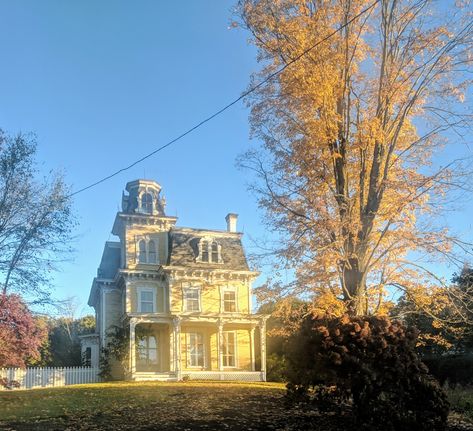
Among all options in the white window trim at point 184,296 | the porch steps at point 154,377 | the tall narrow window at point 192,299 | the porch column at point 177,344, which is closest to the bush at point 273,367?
the white window trim at point 184,296

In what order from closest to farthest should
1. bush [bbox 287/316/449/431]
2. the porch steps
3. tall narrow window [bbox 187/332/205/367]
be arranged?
1. bush [bbox 287/316/449/431]
2. the porch steps
3. tall narrow window [bbox 187/332/205/367]

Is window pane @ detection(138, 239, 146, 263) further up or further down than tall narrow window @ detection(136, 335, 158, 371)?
further up

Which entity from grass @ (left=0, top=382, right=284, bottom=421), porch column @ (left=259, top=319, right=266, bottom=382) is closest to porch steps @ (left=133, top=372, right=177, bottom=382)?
porch column @ (left=259, top=319, right=266, bottom=382)

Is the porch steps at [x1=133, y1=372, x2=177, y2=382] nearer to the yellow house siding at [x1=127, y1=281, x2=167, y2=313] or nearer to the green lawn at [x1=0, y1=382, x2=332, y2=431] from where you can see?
the yellow house siding at [x1=127, y1=281, x2=167, y2=313]

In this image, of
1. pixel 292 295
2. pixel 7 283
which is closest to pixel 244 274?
pixel 7 283

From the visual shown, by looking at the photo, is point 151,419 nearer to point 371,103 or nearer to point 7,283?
point 371,103

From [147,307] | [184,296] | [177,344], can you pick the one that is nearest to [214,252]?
[184,296]

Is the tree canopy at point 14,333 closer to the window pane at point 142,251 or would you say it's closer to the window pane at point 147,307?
the window pane at point 147,307

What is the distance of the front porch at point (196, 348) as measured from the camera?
93.9ft

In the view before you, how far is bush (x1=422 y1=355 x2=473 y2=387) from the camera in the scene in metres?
23.0

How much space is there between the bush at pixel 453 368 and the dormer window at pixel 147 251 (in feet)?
49.6

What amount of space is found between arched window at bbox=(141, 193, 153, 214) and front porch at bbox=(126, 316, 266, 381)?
21.4 ft

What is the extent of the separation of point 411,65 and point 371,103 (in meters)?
1.26

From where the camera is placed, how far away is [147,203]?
32250 mm
